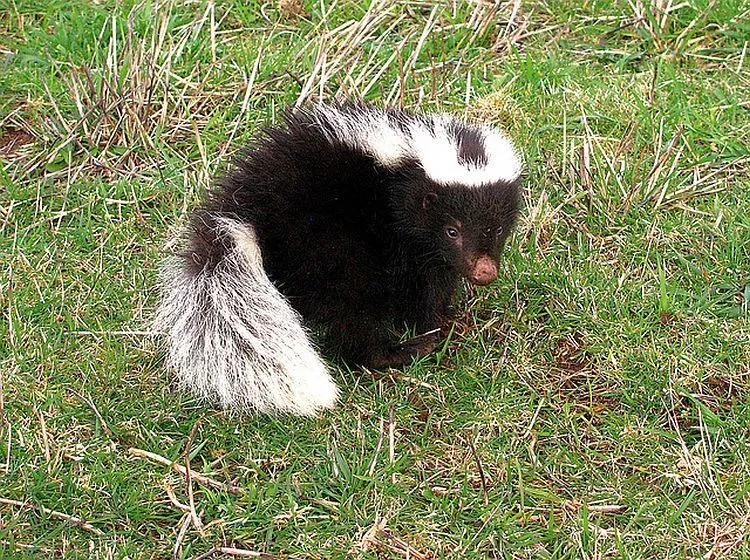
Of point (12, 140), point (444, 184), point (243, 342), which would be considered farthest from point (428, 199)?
point (12, 140)

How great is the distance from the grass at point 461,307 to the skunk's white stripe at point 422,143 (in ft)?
2.23

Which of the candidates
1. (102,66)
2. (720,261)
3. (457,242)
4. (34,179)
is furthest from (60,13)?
(720,261)

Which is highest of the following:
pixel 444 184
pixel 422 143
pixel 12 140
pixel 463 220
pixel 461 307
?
pixel 422 143

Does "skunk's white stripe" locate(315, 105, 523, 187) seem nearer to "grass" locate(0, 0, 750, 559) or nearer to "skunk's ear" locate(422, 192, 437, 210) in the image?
Result: "skunk's ear" locate(422, 192, 437, 210)

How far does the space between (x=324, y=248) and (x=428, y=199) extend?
45 cm

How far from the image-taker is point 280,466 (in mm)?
4051

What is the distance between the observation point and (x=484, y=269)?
171 inches

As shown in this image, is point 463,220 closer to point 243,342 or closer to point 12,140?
point 243,342

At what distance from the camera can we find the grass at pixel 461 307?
3.83 meters

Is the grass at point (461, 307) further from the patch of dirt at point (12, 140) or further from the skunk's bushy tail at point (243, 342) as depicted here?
the skunk's bushy tail at point (243, 342)

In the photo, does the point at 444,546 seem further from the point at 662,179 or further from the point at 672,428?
the point at 662,179

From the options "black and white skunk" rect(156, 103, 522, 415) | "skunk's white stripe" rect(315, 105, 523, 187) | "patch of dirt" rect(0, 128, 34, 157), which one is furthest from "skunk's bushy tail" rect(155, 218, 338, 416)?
"patch of dirt" rect(0, 128, 34, 157)

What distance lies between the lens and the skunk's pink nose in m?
4.34

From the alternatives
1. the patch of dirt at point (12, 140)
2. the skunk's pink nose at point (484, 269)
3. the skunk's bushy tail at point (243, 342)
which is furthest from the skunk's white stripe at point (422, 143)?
the patch of dirt at point (12, 140)
